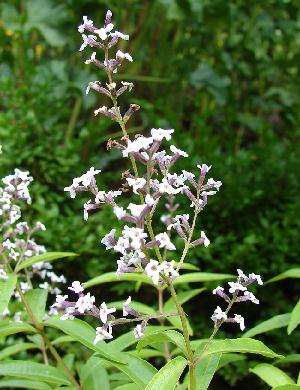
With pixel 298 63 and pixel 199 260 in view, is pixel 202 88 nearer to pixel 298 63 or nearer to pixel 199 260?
pixel 298 63

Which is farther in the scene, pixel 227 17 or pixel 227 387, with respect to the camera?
pixel 227 17

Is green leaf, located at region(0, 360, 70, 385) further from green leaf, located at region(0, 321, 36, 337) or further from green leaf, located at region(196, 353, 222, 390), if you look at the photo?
green leaf, located at region(196, 353, 222, 390)

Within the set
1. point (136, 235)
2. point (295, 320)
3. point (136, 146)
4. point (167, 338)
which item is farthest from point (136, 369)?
point (136, 146)

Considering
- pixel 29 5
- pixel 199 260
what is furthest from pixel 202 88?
pixel 199 260

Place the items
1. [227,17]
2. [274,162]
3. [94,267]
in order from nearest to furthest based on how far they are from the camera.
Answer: [94,267]
[274,162]
[227,17]

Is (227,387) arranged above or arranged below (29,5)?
below

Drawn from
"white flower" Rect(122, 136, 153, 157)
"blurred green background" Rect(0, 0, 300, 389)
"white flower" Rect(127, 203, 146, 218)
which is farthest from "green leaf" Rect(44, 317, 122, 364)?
"blurred green background" Rect(0, 0, 300, 389)
